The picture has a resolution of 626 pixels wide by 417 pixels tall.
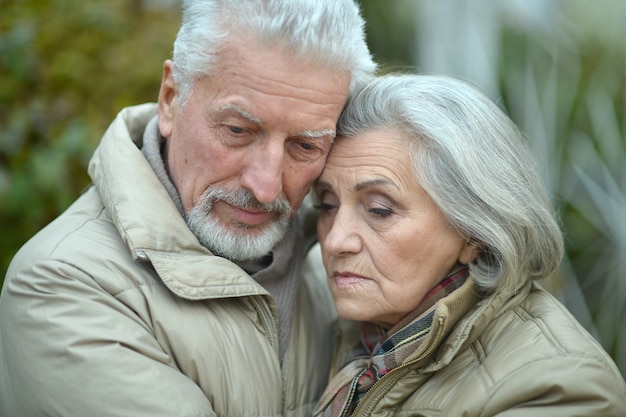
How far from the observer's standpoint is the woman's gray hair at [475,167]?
2.59 meters

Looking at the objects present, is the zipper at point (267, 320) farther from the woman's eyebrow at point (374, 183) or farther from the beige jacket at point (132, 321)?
the woman's eyebrow at point (374, 183)

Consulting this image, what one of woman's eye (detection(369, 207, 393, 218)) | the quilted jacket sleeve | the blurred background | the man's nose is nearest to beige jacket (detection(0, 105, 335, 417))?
the quilted jacket sleeve

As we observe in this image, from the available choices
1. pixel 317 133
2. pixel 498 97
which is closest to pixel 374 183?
pixel 317 133

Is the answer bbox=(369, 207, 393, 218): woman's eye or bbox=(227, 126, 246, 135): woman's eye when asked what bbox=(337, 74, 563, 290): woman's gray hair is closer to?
bbox=(369, 207, 393, 218): woman's eye

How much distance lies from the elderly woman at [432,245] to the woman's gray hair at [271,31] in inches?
11.5

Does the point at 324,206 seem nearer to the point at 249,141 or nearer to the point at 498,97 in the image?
the point at 249,141

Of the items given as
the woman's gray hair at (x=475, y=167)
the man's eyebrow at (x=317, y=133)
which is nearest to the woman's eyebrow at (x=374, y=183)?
the woman's gray hair at (x=475, y=167)

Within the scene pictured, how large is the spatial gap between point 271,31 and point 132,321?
1.02 metres

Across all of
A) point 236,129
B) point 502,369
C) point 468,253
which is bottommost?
point 502,369

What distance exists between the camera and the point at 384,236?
2.63 meters

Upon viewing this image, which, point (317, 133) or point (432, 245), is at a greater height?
point (317, 133)

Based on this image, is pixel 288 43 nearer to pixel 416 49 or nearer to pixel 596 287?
pixel 596 287

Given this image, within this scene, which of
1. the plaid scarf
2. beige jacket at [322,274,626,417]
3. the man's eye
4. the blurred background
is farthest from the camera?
the blurred background

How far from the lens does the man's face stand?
2432mm
